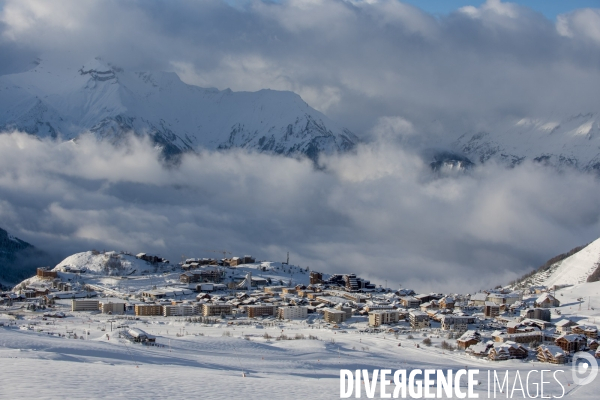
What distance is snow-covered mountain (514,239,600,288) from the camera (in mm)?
114312

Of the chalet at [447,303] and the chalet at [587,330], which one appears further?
the chalet at [447,303]

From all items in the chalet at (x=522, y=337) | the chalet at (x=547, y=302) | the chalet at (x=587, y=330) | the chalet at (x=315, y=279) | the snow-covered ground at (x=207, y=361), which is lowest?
the snow-covered ground at (x=207, y=361)

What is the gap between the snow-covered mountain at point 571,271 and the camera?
375 feet

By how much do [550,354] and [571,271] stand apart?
7450cm

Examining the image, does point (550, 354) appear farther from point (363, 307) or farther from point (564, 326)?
point (363, 307)

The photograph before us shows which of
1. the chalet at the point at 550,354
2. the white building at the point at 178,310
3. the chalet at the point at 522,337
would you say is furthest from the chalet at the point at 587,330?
the white building at the point at 178,310

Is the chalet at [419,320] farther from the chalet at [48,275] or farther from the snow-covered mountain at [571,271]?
the chalet at [48,275]

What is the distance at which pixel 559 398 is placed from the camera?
31672mm

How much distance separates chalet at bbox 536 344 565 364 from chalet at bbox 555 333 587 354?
4.47 metres

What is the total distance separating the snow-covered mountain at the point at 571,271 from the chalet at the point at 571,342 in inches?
2337

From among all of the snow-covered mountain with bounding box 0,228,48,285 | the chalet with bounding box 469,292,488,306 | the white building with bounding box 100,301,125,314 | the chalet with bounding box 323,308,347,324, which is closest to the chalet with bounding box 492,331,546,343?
the chalet with bounding box 323,308,347,324

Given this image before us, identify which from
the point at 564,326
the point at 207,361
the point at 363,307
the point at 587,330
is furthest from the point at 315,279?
the point at 207,361

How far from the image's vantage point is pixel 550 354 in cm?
4953

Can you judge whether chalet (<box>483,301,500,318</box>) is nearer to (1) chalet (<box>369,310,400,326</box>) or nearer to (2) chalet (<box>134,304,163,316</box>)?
(1) chalet (<box>369,310,400,326</box>)
